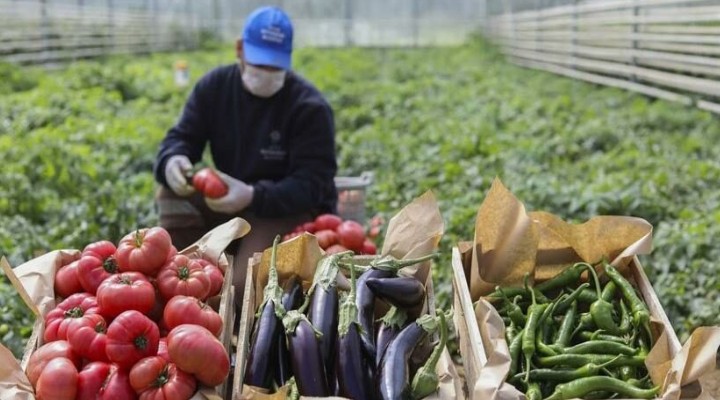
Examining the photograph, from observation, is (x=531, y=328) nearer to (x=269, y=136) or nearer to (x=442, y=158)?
(x=269, y=136)

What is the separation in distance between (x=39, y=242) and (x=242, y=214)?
1.82m

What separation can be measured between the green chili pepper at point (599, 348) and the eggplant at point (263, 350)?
113 cm

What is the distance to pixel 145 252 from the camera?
10.9 feet

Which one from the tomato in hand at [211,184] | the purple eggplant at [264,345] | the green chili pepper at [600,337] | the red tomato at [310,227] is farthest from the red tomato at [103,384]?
the red tomato at [310,227]

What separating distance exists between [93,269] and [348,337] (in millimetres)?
1055

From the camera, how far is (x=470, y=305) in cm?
342

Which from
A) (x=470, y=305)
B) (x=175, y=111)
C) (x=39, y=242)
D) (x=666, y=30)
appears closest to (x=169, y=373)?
(x=470, y=305)

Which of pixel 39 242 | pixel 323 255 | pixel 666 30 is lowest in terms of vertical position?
pixel 39 242

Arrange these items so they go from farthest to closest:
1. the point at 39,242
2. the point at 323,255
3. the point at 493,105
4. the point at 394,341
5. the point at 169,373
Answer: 1. the point at 493,105
2. the point at 39,242
3. the point at 323,255
4. the point at 394,341
5. the point at 169,373

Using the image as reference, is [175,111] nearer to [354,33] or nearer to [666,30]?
[666,30]

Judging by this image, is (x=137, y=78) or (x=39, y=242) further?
(x=137, y=78)

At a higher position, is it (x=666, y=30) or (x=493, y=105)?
(x=666, y=30)

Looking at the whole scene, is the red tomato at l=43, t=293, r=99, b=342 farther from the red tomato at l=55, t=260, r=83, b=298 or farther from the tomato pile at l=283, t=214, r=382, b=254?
the tomato pile at l=283, t=214, r=382, b=254

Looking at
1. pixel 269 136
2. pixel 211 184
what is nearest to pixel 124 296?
pixel 211 184
